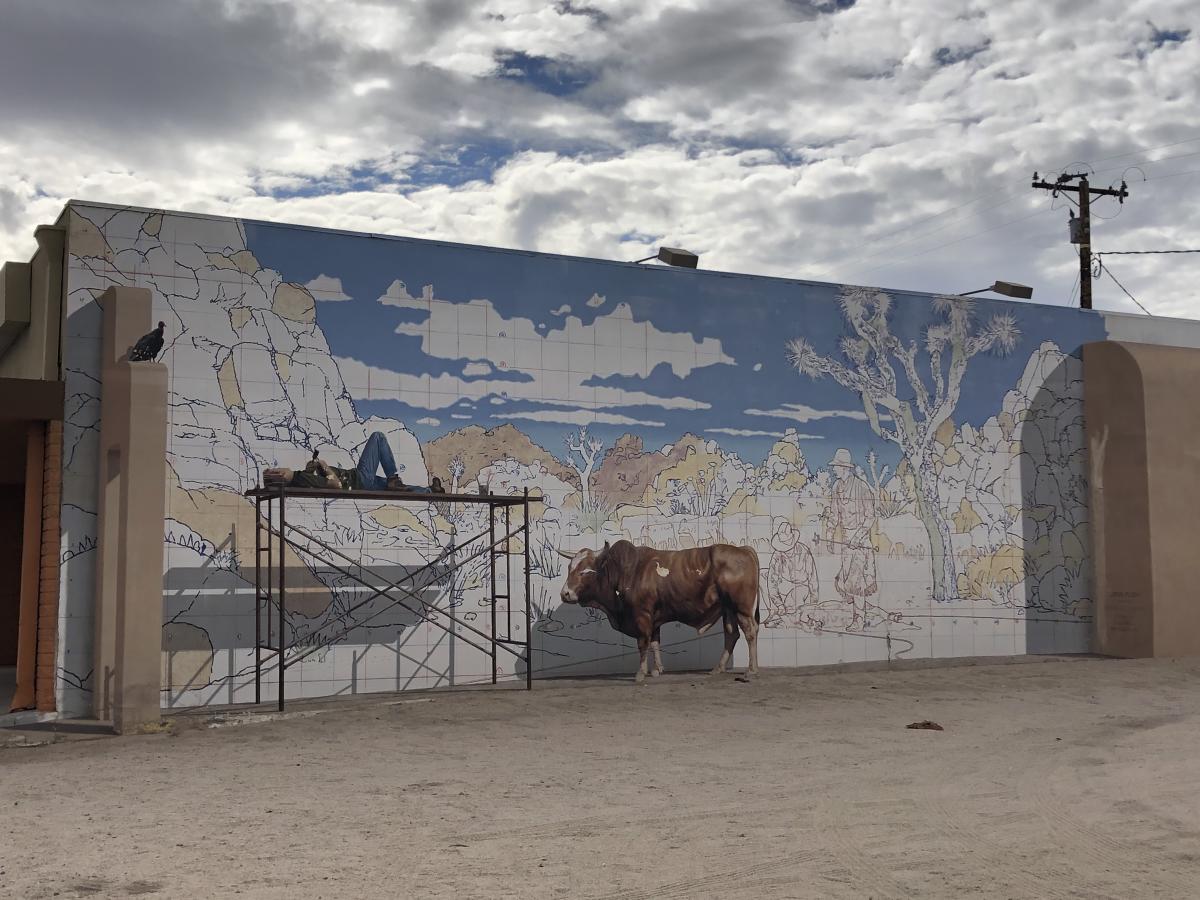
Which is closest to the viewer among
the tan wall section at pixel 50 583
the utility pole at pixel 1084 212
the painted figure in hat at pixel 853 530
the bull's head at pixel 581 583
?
the tan wall section at pixel 50 583

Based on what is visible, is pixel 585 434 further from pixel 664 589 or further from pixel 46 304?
pixel 46 304

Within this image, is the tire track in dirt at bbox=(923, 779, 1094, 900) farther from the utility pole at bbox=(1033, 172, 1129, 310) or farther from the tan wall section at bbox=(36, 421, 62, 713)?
the utility pole at bbox=(1033, 172, 1129, 310)

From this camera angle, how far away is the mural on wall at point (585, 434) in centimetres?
1459

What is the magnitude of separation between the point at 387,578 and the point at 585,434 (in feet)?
10.9

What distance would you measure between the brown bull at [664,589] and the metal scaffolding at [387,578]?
3.08 feet

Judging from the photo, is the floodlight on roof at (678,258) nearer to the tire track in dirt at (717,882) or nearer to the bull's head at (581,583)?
the bull's head at (581,583)

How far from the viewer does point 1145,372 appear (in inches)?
779

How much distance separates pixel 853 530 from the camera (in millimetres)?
18516

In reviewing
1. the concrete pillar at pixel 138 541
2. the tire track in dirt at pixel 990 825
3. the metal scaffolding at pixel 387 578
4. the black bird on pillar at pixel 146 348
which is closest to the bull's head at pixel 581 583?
the metal scaffolding at pixel 387 578

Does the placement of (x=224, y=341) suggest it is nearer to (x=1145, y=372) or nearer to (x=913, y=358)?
(x=913, y=358)

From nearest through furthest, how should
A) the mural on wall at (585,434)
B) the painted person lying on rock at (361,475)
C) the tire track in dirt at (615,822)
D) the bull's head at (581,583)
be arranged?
the tire track in dirt at (615,822), the painted person lying on rock at (361,475), the mural on wall at (585,434), the bull's head at (581,583)

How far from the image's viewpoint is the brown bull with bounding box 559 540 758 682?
54.0 feet

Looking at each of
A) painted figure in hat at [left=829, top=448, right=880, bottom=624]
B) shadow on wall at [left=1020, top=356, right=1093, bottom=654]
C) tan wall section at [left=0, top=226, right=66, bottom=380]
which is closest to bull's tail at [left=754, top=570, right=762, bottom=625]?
painted figure in hat at [left=829, top=448, right=880, bottom=624]

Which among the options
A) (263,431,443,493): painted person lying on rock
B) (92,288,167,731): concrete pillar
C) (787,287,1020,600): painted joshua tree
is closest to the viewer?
(92,288,167,731): concrete pillar
